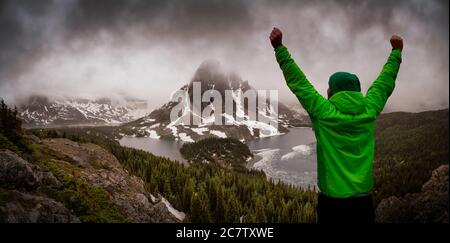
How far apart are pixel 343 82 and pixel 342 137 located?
60 centimetres

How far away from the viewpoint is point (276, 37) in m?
2.86

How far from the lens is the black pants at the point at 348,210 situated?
2.74 metres

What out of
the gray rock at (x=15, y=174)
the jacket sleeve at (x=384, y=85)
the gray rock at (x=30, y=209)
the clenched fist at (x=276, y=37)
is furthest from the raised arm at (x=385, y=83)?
the gray rock at (x=15, y=174)

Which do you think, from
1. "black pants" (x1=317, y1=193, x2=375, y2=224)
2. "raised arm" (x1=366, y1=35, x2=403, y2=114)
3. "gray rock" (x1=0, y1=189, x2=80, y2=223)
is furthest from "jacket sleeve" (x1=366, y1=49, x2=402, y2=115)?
"gray rock" (x1=0, y1=189, x2=80, y2=223)

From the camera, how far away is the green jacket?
2609 mm

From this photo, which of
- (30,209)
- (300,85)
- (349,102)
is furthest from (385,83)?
(30,209)

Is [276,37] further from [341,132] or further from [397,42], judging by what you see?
[397,42]

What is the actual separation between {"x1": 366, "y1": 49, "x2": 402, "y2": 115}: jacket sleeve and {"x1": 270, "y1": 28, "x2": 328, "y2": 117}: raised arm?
1.99ft

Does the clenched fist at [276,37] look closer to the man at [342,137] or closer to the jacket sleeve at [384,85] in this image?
the man at [342,137]

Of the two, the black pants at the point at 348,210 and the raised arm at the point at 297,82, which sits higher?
the raised arm at the point at 297,82

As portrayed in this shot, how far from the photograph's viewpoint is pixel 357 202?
9.04ft

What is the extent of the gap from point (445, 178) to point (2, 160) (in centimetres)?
8157
